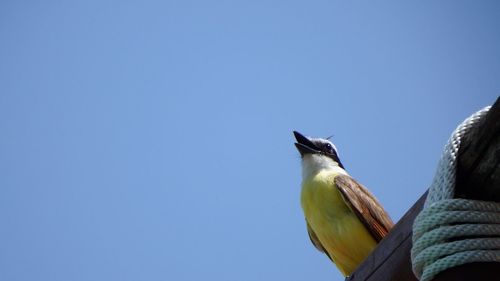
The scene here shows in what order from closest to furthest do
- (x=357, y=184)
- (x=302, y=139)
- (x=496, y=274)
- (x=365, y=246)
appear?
(x=496, y=274)
(x=365, y=246)
(x=357, y=184)
(x=302, y=139)

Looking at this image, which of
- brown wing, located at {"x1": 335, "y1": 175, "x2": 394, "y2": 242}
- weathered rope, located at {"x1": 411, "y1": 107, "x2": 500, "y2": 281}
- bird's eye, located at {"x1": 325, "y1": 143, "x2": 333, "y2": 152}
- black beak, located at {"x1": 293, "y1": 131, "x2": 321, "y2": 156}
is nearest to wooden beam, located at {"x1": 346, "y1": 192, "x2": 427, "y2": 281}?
weathered rope, located at {"x1": 411, "y1": 107, "x2": 500, "y2": 281}

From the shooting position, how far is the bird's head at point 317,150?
7.64m

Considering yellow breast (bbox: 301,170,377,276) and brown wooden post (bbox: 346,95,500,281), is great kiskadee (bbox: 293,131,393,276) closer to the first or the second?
yellow breast (bbox: 301,170,377,276)

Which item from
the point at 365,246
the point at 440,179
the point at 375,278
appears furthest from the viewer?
the point at 365,246

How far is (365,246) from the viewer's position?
5.62m

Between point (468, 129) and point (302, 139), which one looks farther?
point (302, 139)

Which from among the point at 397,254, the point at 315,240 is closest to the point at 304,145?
the point at 315,240

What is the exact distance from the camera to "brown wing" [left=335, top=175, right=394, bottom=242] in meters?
5.61

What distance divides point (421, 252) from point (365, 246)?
3909mm

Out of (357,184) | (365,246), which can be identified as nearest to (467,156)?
(365,246)

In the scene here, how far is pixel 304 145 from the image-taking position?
8008mm

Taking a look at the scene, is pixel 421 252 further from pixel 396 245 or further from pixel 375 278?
pixel 375 278

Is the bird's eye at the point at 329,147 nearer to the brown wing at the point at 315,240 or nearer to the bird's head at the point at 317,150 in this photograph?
the bird's head at the point at 317,150

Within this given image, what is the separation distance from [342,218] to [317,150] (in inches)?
84.6
